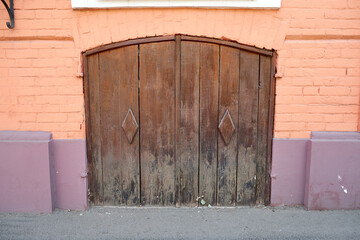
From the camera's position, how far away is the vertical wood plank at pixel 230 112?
11.0 feet

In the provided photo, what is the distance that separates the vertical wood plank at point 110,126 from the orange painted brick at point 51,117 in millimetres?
425

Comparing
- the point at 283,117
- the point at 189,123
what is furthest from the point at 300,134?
the point at 189,123

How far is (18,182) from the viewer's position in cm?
334

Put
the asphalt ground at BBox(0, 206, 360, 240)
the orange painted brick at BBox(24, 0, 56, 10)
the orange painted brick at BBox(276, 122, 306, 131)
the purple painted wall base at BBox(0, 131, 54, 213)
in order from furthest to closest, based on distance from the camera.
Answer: the orange painted brick at BBox(276, 122, 306, 131), the purple painted wall base at BBox(0, 131, 54, 213), the orange painted brick at BBox(24, 0, 56, 10), the asphalt ground at BBox(0, 206, 360, 240)

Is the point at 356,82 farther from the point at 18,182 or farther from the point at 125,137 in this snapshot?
the point at 18,182

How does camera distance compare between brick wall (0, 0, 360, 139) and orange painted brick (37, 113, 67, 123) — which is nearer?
brick wall (0, 0, 360, 139)

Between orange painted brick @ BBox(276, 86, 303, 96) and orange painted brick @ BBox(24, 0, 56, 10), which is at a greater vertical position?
orange painted brick @ BBox(24, 0, 56, 10)

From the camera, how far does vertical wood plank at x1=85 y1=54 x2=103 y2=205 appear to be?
11.0ft

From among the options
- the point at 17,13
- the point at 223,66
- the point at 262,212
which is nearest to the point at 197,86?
the point at 223,66

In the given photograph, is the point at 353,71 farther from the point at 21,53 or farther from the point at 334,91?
the point at 21,53

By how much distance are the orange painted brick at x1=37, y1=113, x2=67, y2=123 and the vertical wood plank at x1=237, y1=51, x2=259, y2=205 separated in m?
1.96

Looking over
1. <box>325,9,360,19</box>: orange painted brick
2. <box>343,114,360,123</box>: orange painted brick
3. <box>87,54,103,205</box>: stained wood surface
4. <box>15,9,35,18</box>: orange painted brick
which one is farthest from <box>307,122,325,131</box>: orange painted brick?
<box>15,9,35,18</box>: orange painted brick

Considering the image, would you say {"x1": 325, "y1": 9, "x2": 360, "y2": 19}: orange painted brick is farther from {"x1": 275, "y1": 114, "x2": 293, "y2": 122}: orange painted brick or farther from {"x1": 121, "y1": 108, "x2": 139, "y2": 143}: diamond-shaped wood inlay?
{"x1": 121, "y1": 108, "x2": 139, "y2": 143}: diamond-shaped wood inlay

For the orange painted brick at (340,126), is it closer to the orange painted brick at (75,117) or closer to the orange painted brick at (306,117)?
the orange painted brick at (306,117)
